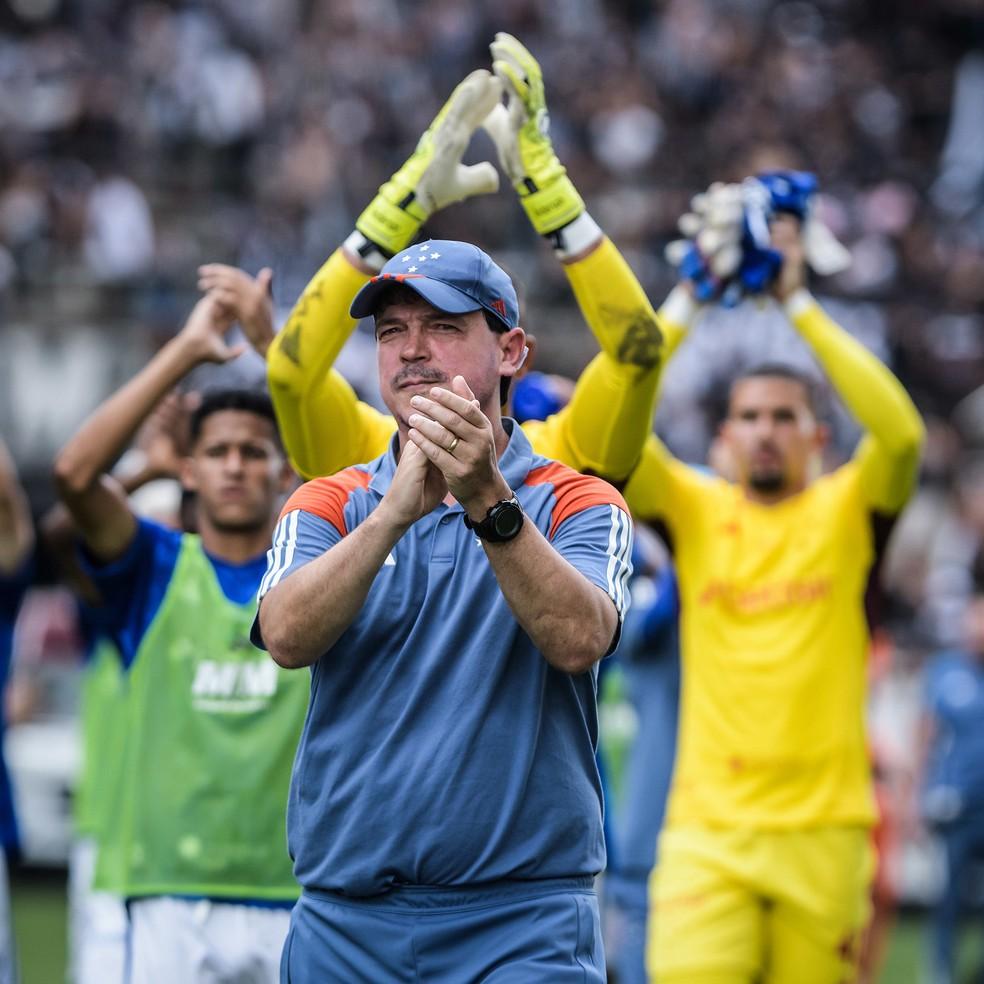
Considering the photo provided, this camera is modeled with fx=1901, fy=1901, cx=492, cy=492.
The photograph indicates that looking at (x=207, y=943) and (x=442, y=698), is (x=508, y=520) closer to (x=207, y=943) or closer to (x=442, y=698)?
(x=442, y=698)

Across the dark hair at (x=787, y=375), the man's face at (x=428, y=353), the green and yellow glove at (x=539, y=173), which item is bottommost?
the man's face at (x=428, y=353)

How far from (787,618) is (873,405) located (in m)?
0.78

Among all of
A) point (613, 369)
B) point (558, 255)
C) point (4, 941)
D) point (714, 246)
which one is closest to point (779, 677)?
point (714, 246)

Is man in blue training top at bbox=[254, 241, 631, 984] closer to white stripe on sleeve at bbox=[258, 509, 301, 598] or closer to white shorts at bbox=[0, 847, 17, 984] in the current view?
white stripe on sleeve at bbox=[258, 509, 301, 598]

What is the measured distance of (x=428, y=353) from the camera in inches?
155

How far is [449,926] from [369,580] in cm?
72

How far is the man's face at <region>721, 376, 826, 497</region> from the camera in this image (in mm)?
6512

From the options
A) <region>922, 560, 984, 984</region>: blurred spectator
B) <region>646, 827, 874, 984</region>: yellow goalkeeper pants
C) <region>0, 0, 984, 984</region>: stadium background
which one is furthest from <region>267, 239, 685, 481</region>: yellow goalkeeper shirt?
<region>0, 0, 984, 984</region>: stadium background

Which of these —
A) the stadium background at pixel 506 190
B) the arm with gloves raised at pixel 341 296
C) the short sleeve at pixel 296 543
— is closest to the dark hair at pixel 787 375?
the arm with gloves raised at pixel 341 296

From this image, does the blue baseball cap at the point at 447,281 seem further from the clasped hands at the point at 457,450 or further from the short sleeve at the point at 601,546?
the short sleeve at the point at 601,546

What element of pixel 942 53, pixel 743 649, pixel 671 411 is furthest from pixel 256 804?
pixel 942 53

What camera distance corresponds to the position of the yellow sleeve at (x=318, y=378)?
16.7 ft

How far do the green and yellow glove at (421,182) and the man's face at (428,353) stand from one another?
1.16 m

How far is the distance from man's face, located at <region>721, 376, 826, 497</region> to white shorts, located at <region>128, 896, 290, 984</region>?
231cm
